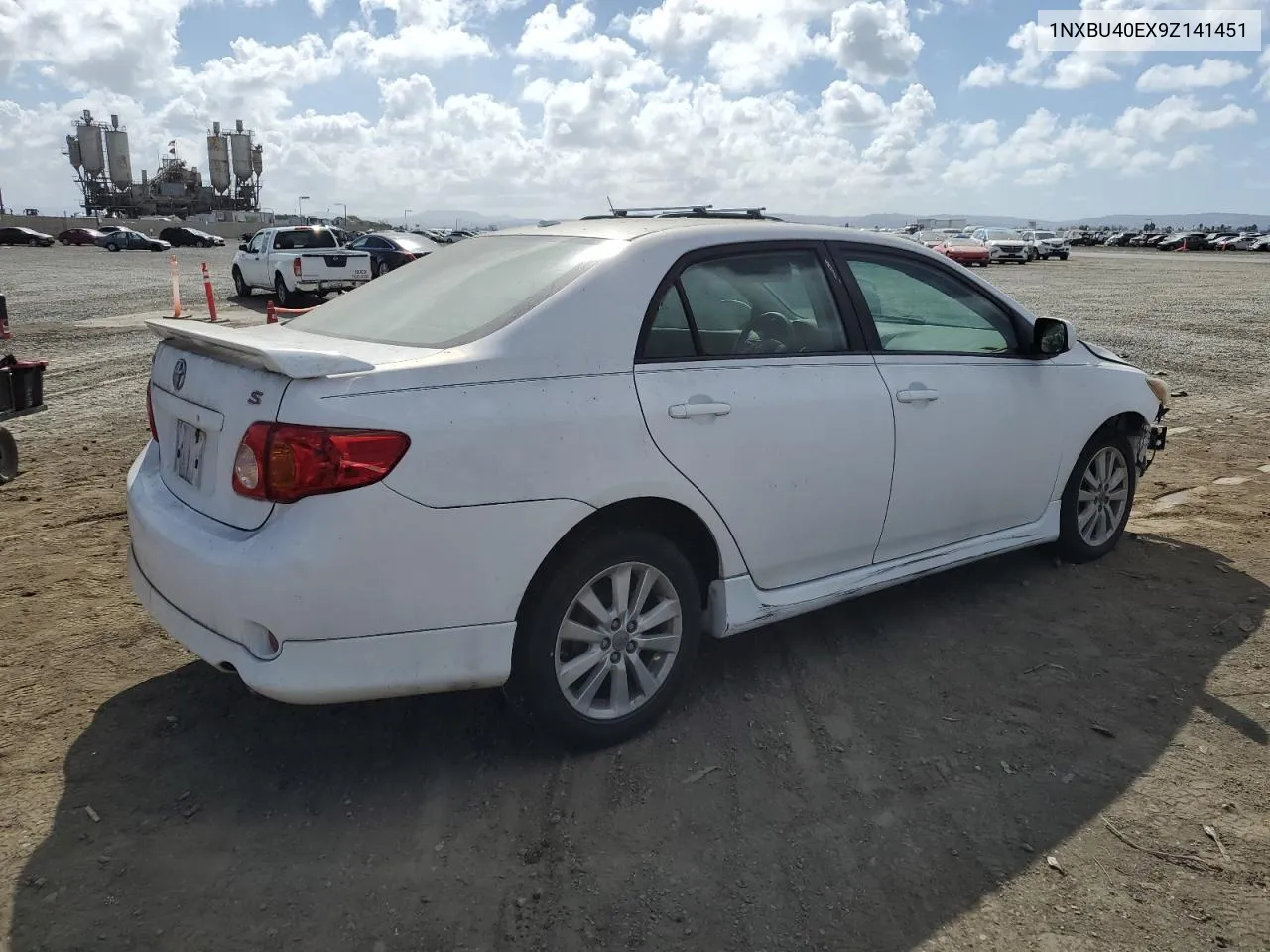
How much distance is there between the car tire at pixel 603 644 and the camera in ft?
9.99

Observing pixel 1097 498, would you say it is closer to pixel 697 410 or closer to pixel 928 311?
pixel 928 311

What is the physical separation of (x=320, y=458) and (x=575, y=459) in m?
0.74

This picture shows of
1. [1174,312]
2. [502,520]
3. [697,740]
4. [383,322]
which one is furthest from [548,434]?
[1174,312]

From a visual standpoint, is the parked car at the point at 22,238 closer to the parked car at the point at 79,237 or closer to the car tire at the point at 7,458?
the parked car at the point at 79,237

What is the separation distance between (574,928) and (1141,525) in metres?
4.62

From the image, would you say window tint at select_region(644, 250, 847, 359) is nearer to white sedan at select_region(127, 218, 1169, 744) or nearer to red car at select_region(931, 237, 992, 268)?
white sedan at select_region(127, 218, 1169, 744)

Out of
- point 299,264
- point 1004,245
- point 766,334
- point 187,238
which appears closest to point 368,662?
point 766,334

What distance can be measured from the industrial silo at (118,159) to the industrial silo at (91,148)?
83 centimetres

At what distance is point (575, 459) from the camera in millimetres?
2994

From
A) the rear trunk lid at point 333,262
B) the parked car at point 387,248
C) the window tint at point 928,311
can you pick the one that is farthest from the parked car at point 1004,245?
the window tint at point 928,311

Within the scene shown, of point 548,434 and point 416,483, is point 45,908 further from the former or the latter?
point 548,434

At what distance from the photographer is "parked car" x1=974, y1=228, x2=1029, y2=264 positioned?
4353 cm

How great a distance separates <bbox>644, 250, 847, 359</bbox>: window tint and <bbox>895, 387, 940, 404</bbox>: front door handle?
306 millimetres

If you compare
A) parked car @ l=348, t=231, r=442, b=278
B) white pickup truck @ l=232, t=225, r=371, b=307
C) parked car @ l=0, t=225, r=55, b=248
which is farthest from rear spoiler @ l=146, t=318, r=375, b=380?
parked car @ l=0, t=225, r=55, b=248
